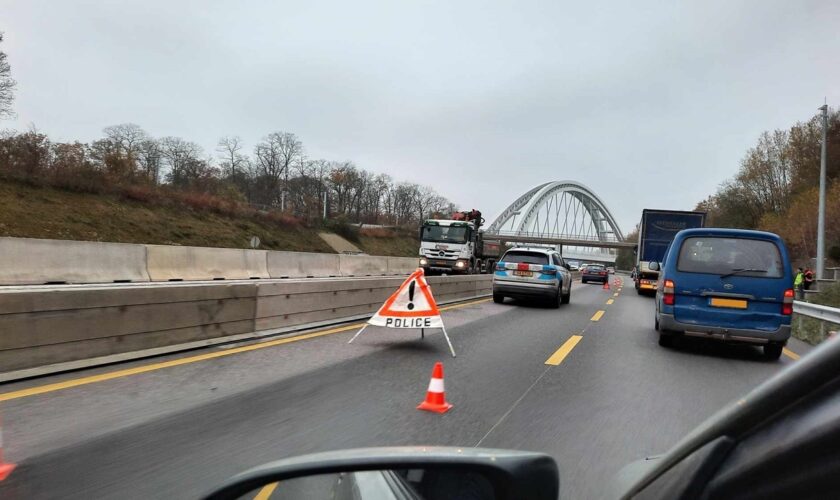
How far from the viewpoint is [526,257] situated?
649 inches

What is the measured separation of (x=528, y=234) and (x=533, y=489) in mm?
111016

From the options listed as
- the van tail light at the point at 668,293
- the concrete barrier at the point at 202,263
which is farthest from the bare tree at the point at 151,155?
the van tail light at the point at 668,293

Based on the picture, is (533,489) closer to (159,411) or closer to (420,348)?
(159,411)

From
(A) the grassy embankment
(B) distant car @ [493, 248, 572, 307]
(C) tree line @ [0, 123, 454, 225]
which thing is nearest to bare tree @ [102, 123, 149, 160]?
(C) tree line @ [0, 123, 454, 225]

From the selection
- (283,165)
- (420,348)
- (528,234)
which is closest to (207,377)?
(420,348)

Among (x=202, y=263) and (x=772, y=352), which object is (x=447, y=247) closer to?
(x=202, y=263)

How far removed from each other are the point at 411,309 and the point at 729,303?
16.3 ft

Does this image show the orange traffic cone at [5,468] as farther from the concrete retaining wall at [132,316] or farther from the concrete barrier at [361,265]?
the concrete barrier at [361,265]

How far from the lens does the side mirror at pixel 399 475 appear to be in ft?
4.17

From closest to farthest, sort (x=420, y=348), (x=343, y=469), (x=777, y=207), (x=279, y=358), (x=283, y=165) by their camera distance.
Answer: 1. (x=343, y=469)
2. (x=279, y=358)
3. (x=420, y=348)
4. (x=777, y=207)
5. (x=283, y=165)

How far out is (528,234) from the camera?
109938mm

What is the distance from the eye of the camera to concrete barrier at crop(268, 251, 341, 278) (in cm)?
2577

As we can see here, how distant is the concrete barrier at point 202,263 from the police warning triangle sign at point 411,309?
12517 mm

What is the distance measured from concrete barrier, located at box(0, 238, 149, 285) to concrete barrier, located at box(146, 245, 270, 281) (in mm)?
640
